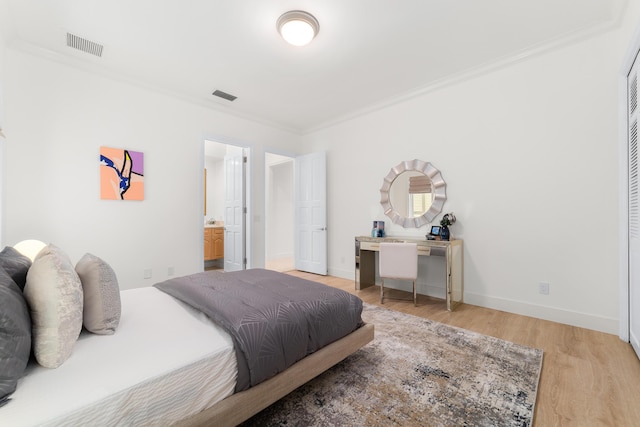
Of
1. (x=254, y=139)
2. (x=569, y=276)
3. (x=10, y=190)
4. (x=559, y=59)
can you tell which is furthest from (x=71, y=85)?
(x=569, y=276)

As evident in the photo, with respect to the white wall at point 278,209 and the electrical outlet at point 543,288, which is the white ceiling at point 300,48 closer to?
the electrical outlet at point 543,288

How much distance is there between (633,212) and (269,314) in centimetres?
293

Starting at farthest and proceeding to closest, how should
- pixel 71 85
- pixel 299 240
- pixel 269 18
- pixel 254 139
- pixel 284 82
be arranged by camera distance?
pixel 299 240 < pixel 254 139 < pixel 284 82 < pixel 71 85 < pixel 269 18

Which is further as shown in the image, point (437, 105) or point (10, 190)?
point (437, 105)

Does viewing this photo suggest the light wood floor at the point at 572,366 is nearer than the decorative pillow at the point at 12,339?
No

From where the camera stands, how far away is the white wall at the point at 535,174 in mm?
2555

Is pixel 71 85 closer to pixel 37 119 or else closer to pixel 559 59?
pixel 37 119

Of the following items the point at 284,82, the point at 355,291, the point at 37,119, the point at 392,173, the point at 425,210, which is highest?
the point at 284,82

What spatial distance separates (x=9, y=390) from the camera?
0.88 meters

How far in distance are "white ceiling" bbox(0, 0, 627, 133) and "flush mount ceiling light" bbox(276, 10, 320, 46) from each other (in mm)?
54

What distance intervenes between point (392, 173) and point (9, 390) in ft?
12.9

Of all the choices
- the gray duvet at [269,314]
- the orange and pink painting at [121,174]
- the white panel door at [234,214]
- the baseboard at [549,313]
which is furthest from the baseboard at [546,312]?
the orange and pink painting at [121,174]

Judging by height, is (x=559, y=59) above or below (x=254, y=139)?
above

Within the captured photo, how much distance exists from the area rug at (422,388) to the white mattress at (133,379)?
Result: 473 mm
